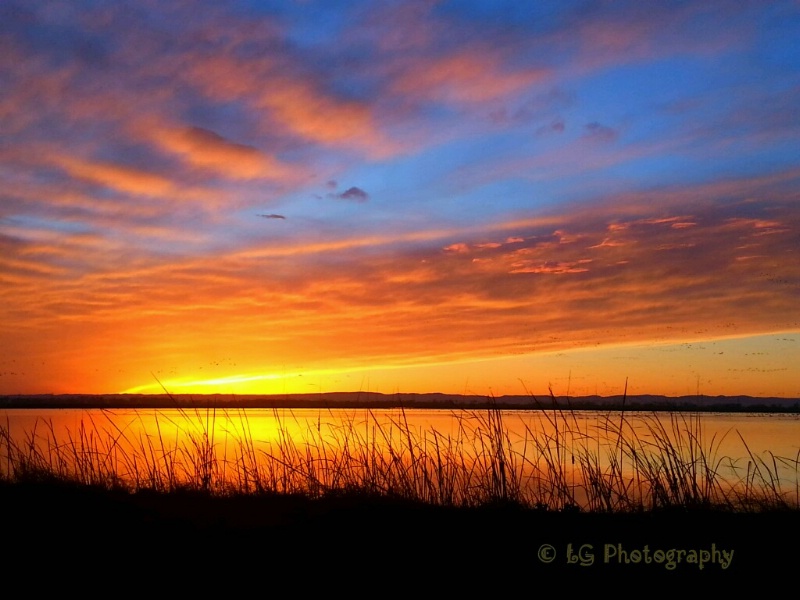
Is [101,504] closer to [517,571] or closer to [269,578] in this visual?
[269,578]

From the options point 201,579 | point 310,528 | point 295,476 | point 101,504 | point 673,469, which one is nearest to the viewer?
point 201,579

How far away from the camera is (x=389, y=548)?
5.91 m

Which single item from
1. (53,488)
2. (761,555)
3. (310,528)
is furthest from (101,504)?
(761,555)

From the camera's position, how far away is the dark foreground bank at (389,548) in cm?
529

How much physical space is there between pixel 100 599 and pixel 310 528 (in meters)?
2.08

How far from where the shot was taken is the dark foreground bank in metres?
5.29

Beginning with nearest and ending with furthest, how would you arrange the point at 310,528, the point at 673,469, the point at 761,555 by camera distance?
the point at 761,555
the point at 310,528
the point at 673,469

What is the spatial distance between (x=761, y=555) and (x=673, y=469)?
9.78 feet

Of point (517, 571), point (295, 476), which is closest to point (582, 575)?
point (517, 571)

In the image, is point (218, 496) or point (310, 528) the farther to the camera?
point (218, 496)

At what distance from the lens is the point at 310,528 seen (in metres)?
6.49

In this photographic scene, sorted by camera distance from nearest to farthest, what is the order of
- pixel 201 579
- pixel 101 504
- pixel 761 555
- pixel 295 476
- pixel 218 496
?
pixel 201 579, pixel 761 555, pixel 101 504, pixel 218 496, pixel 295 476

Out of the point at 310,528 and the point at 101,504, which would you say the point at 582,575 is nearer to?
the point at 310,528

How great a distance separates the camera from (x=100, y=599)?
4.85 m
